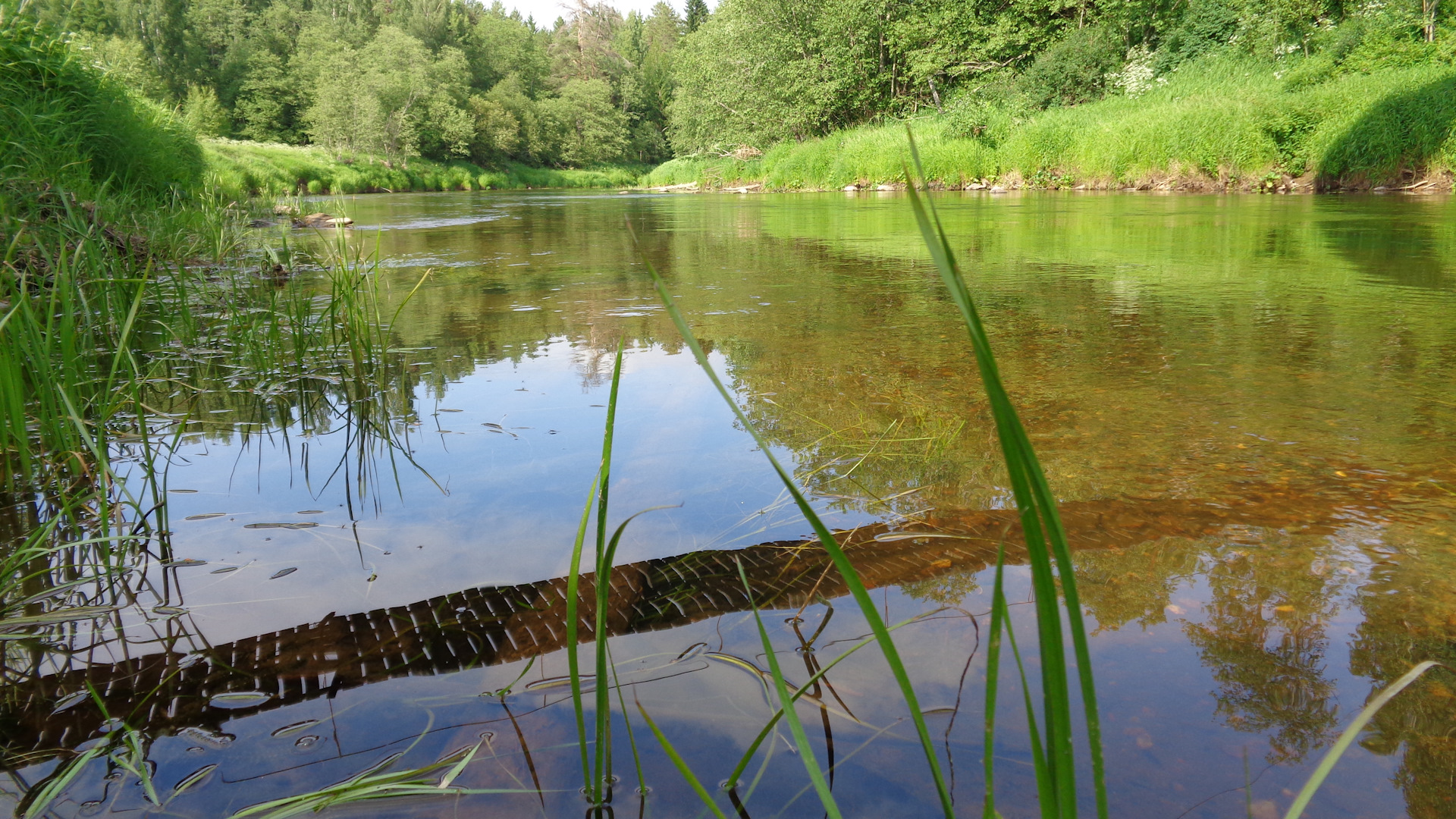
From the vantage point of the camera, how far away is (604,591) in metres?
0.83

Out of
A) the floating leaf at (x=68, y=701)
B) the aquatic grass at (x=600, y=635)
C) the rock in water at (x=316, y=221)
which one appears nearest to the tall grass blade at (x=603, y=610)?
the aquatic grass at (x=600, y=635)

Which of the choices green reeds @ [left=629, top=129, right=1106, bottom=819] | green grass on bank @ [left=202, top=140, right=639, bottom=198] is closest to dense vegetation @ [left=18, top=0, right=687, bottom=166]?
green grass on bank @ [left=202, top=140, right=639, bottom=198]

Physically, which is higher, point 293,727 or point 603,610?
point 603,610

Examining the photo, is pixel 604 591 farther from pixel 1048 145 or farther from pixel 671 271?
pixel 1048 145

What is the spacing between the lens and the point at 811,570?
147 cm

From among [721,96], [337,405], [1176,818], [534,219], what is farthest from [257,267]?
[721,96]

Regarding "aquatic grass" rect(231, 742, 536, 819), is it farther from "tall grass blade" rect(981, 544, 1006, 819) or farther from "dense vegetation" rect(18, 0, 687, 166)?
"dense vegetation" rect(18, 0, 687, 166)

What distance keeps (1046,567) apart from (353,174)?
100 ft

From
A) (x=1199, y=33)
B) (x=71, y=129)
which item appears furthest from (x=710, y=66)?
(x=71, y=129)

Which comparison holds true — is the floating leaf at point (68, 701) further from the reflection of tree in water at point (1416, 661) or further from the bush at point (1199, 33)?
the bush at point (1199, 33)

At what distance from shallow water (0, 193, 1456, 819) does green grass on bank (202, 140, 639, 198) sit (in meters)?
6.77

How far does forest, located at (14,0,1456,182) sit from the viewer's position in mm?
14586

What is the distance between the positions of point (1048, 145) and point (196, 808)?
1626cm

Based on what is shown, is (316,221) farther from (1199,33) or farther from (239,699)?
(1199,33)
